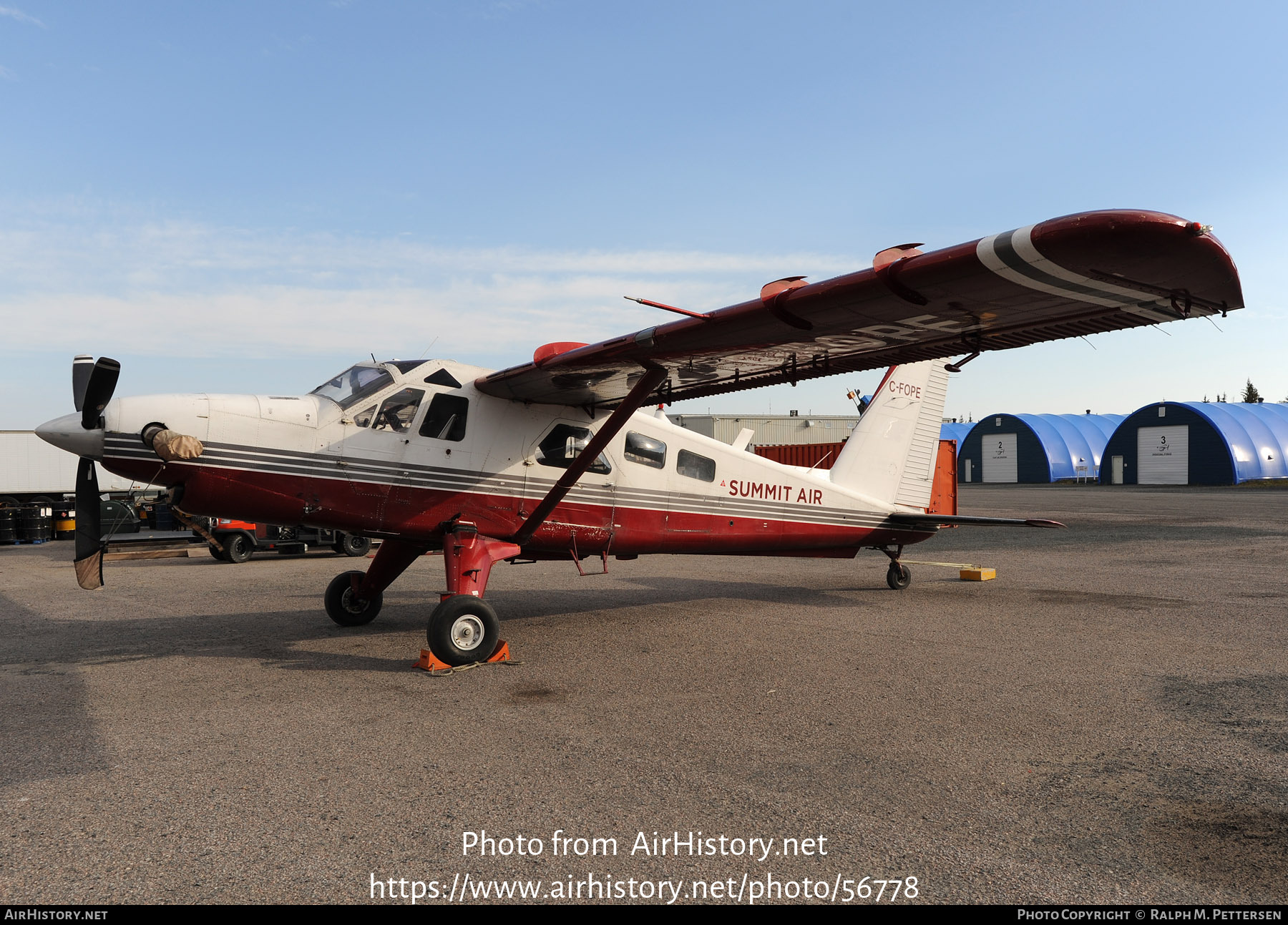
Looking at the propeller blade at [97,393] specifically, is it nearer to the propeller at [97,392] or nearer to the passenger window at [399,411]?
the propeller at [97,392]

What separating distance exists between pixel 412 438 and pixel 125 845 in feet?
14.9

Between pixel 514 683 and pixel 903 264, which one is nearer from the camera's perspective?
pixel 903 264

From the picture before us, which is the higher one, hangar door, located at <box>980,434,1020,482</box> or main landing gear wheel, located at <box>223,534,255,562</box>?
hangar door, located at <box>980,434,1020,482</box>

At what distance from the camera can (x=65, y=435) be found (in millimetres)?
6309

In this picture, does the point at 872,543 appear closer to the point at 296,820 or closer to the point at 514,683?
the point at 514,683

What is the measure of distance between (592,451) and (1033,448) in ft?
179

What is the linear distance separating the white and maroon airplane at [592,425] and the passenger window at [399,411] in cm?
2

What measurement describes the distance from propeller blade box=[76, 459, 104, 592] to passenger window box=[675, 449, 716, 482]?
562 centimetres

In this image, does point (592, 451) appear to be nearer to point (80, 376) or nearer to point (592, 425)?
point (592, 425)

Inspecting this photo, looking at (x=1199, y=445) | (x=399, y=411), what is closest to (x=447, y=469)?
(x=399, y=411)

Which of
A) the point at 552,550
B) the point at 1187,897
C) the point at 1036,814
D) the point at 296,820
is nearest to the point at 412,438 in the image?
the point at 552,550

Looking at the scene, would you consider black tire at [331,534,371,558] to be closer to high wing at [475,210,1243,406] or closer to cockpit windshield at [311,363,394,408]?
cockpit windshield at [311,363,394,408]

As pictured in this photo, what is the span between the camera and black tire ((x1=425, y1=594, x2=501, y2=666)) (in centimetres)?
669

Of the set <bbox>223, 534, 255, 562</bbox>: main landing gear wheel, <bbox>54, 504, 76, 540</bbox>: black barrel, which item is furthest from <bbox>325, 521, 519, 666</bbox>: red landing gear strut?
<bbox>54, 504, 76, 540</bbox>: black barrel
